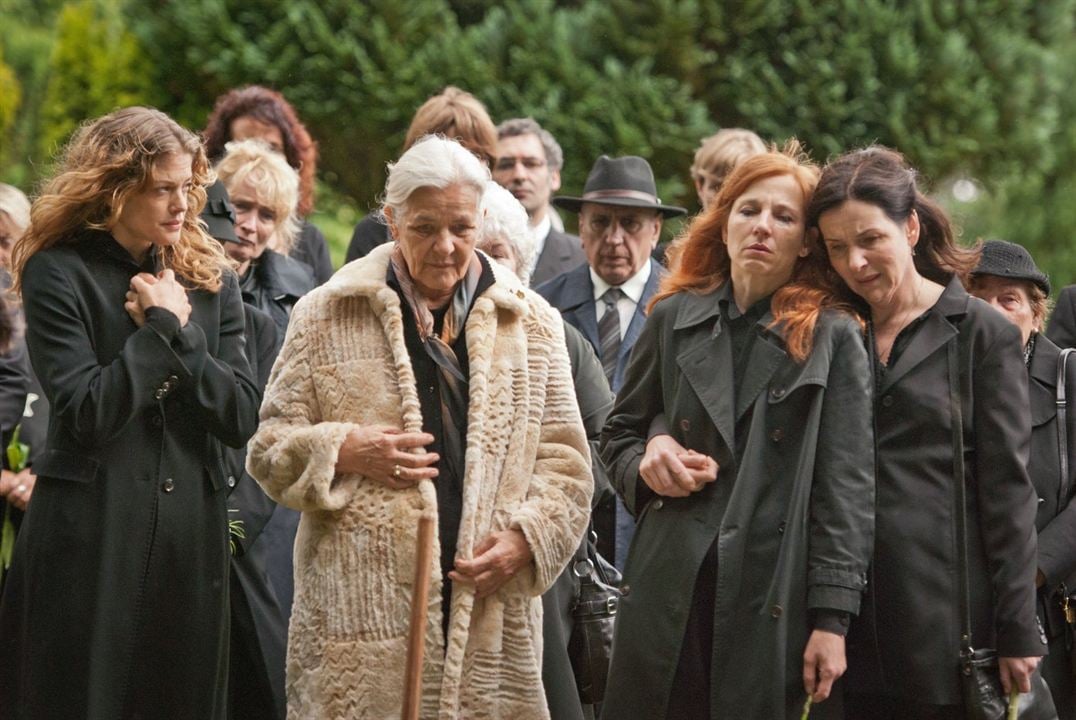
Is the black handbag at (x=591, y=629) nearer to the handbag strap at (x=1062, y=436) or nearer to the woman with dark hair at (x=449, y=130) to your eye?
the handbag strap at (x=1062, y=436)

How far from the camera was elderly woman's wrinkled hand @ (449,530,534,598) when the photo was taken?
4586 millimetres

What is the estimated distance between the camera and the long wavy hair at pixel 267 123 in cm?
804

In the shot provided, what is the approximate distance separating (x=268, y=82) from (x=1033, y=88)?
662cm

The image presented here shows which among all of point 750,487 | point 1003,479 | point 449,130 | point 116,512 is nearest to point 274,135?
point 449,130

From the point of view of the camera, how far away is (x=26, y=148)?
67.2ft

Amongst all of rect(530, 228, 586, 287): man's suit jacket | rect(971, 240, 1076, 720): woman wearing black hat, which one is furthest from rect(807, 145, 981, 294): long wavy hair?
rect(530, 228, 586, 287): man's suit jacket

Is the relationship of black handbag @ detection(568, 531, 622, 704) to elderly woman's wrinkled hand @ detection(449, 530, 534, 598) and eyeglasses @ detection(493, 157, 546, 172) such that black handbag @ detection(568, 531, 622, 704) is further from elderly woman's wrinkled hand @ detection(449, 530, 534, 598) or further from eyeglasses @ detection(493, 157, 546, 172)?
eyeglasses @ detection(493, 157, 546, 172)

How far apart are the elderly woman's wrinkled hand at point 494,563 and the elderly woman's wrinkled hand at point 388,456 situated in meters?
0.25

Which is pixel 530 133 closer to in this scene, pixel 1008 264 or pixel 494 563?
pixel 1008 264

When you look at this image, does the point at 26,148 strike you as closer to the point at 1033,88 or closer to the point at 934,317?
the point at 1033,88

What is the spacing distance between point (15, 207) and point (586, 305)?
8.09 feet

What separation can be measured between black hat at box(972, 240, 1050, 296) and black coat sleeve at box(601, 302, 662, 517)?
160cm

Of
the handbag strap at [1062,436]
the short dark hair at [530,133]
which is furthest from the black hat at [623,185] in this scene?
the handbag strap at [1062,436]

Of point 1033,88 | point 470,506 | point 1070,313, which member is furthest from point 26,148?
point 470,506
